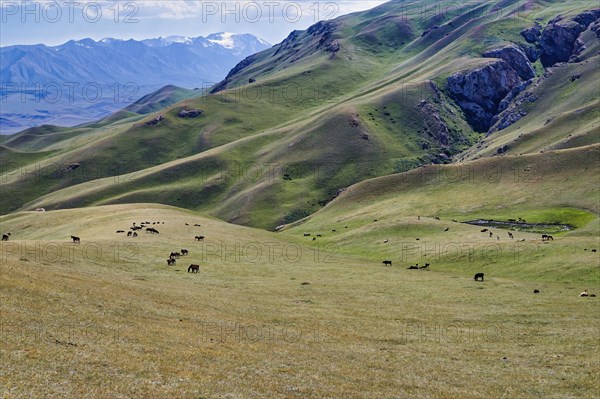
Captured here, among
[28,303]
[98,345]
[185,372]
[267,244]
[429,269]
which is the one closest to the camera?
[185,372]

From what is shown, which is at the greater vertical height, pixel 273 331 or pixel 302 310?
pixel 302 310

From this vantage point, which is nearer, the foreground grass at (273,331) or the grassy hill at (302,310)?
the foreground grass at (273,331)

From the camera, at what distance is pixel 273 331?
144 feet

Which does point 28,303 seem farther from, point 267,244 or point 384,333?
point 267,244

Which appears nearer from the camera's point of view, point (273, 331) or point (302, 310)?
point (273, 331)

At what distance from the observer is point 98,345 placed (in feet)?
108

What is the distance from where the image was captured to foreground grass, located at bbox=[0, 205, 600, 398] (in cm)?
2970

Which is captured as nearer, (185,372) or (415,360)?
(185,372)

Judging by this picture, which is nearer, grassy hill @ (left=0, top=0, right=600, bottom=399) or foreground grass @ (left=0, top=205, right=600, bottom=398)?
foreground grass @ (left=0, top=205, right=600, bottom=398)

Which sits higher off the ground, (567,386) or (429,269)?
(429,269)

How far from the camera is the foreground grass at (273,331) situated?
97.5 ft

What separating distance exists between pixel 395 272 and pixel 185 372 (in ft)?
177

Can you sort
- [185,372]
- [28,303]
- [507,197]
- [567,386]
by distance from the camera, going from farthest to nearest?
[507,197] → [28,303] → [567,386] → [185,372]

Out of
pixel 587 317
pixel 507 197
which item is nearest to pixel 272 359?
pixel 587 317
